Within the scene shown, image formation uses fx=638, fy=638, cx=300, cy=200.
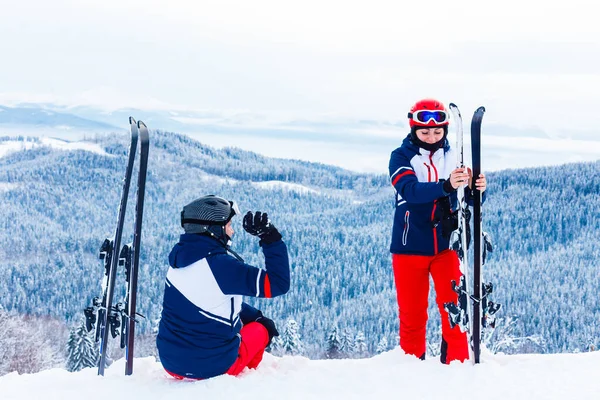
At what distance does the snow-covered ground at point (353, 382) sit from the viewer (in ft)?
14.4

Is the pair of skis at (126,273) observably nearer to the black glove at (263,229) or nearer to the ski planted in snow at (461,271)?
the black glove at (263,229)

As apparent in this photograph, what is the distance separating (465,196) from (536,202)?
155 meters

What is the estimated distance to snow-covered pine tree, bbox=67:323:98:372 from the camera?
31.2 meters

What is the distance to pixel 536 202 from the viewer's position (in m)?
150

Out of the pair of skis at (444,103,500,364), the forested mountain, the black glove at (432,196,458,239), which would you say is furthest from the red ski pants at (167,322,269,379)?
the forested mountain

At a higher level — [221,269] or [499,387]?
[221,269]

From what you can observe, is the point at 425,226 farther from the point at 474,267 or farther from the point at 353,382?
the point at 353,382

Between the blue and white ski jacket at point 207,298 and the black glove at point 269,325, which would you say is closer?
the blue and white ski jacket at point 207,298

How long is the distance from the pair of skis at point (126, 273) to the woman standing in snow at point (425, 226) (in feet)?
7.13

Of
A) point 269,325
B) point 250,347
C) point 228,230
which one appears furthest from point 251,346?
point 228,230

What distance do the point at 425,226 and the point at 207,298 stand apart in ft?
5.86

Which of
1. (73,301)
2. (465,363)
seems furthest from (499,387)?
(73,301)

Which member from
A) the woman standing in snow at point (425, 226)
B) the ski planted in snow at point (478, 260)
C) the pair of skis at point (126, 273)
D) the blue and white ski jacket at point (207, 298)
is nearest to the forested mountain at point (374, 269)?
the ski planted in snow at point (478, 260)

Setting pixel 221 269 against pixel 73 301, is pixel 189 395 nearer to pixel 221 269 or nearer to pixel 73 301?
pixel 221 269
